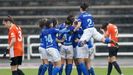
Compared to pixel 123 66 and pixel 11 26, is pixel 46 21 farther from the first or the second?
pixel 123 66

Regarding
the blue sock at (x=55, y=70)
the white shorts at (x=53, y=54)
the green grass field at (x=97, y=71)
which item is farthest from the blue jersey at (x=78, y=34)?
the green grass field at (x=97, y=71)

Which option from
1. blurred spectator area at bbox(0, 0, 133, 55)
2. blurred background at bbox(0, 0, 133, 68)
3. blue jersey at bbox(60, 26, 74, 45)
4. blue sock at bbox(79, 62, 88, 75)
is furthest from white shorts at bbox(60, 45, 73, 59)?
blurred spectator area at bbox(0, 0, 133, 55)

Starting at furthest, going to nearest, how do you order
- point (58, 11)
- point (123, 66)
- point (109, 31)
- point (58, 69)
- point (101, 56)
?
point (58, 11) < point (101, 56) < point (123, 66) < point (109, 31) < point (58, 69)

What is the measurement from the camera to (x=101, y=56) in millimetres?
31234

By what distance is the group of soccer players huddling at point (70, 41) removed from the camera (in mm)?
17672

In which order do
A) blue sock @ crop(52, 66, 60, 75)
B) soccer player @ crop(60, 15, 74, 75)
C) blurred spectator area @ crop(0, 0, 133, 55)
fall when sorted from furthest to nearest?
blurred spectator area @ crop(0, 0, 133, 55) → soccer player @ crop(60, 15, 74, 75) → blue sock @ crop(52, 66, 60, 75)

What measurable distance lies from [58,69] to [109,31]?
3.90 meters

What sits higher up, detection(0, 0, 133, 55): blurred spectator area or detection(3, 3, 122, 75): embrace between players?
detection(3, 3, 122, 75): embrace between players

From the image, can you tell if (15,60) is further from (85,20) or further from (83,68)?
(85,20)

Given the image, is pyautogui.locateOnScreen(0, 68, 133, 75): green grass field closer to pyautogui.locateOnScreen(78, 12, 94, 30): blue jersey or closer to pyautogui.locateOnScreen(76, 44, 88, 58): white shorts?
pyautogui.locateOnScreen(76, 44, 88, 58): white shorts

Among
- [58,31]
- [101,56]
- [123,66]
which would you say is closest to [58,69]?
[58,31]

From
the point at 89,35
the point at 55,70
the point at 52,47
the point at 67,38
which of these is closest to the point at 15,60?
the point at 52,47

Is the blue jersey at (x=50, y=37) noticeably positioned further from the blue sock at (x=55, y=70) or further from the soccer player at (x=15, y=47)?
the soccer player at (x=15, y=47)

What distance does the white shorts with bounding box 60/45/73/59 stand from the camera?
1873 cm
